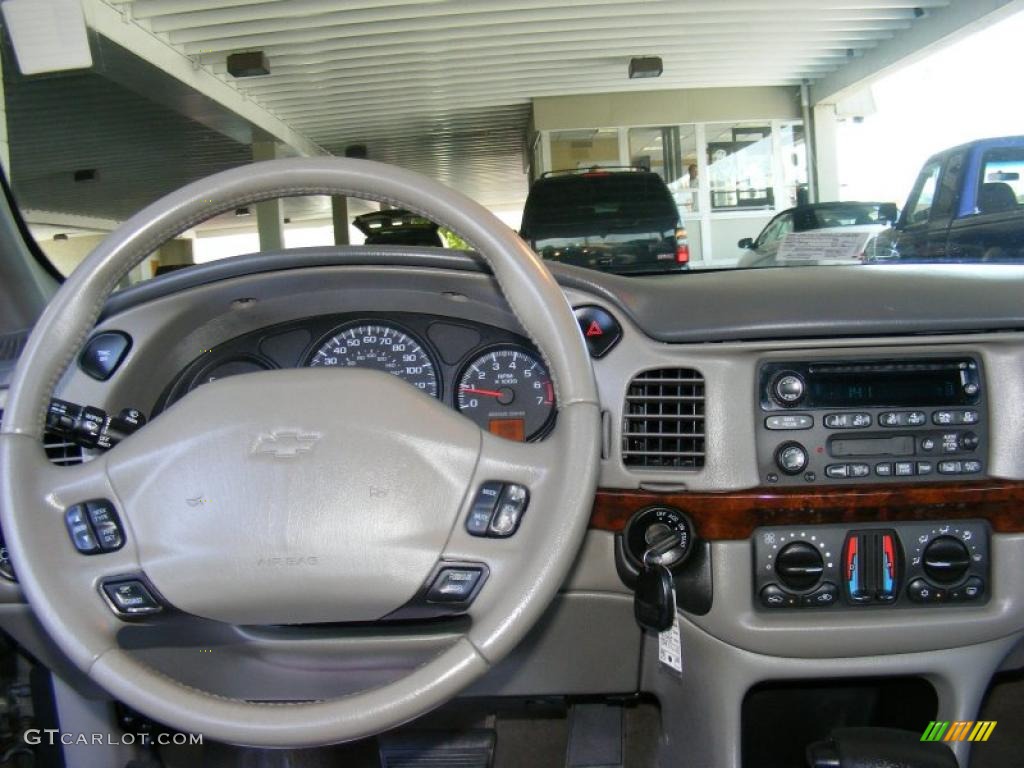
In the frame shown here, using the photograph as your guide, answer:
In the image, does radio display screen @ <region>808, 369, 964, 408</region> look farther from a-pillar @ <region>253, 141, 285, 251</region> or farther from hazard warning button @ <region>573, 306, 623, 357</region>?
a-pillar @ <region>253, 141, 285, 251</region>

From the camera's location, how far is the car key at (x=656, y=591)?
5.89 feet

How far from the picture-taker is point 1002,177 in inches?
119

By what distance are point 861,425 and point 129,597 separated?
1.36 metres

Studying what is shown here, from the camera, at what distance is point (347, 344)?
217 centimetres

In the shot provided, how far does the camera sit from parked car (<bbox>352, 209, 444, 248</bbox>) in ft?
6.22

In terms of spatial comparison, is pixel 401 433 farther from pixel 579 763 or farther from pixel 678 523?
pixel 579 763

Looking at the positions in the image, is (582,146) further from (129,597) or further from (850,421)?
(129,597)

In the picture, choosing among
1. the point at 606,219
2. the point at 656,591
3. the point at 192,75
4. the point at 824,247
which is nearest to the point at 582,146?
the point at 192,75

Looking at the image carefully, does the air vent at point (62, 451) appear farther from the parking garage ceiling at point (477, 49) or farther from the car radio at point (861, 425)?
the parking garage ceiling at point (477, 49)

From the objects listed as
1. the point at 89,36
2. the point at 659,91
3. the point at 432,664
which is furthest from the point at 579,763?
the point at 659,91

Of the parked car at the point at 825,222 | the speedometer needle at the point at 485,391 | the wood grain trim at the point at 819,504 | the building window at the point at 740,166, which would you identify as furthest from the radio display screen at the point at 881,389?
the building window at the point at 740,166

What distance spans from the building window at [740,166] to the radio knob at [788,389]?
5840 mm

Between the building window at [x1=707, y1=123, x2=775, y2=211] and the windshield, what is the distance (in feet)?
0.17

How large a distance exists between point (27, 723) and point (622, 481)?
160 centimetres
